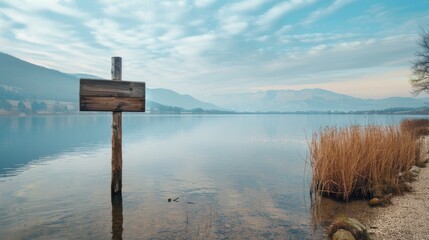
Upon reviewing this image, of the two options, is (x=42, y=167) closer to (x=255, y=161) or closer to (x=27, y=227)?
(x=27, y=227)

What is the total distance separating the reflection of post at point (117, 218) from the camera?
772cm

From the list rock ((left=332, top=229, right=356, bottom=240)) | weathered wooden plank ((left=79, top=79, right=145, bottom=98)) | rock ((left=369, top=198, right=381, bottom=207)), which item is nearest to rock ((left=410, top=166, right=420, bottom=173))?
rock ((left=369, top=198, right=381, bottom=207))

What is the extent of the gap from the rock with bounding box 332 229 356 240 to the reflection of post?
533 cm

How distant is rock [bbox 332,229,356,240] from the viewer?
20.3ft

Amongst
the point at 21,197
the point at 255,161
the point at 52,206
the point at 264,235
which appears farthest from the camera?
the point at 255,161

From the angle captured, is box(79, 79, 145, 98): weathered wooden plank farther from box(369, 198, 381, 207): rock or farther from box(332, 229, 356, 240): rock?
box(369, 198, 381, 207): rock

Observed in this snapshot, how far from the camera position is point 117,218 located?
8.90 meters

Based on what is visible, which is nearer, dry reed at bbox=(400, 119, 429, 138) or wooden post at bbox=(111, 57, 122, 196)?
wooden post at bbox=(111, 57, 122, 196)

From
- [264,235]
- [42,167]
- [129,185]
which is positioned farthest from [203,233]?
[42,167]

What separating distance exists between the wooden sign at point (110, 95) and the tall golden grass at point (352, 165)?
666 centimetres

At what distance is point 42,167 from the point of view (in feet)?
64.2

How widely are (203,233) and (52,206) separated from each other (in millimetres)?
6172

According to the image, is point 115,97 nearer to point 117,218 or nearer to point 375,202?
point 117,218

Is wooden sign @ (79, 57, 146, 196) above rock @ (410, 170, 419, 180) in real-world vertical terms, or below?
above
